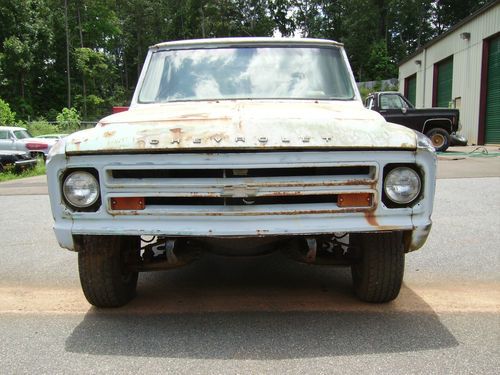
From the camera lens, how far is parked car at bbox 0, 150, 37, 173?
1577cm

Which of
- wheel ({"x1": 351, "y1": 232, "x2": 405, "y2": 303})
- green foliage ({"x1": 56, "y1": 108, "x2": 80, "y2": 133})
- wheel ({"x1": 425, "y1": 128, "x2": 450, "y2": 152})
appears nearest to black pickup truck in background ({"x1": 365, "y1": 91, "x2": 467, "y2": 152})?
wheel ({"x1": 425, "y1": 128, "x2": 450, "y2": 152})

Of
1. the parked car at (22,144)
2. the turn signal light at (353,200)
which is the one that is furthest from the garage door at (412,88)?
the turn signal light at (353,200)

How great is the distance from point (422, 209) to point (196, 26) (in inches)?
2366

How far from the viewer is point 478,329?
3.17m

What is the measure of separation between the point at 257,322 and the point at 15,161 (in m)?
14.7

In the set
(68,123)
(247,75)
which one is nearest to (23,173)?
(247,75)

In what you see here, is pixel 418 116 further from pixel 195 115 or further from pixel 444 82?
pixel 195 115

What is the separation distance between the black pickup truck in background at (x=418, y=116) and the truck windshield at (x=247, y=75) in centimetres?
1205

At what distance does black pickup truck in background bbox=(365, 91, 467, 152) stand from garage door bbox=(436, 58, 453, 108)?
8732mm

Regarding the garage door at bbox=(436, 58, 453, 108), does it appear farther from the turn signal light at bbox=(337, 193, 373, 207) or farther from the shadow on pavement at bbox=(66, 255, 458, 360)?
the turn signal light at bbox=(337, 193, 373, 207)

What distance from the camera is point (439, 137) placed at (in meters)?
16.7

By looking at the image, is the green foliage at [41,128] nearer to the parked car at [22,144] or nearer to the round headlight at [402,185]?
the parked car at [22,144]

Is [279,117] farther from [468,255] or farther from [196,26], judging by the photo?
[196,26]

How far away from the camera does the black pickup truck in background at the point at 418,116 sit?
1603 cm
